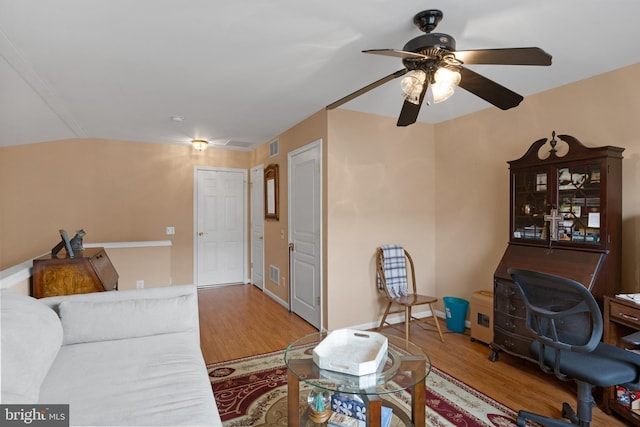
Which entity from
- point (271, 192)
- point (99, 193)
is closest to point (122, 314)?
point (271, 192)

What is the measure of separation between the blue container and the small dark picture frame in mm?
2540

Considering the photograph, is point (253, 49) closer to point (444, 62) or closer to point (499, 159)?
point (444, 62)

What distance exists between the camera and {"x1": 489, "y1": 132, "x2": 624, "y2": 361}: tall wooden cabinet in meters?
2.36

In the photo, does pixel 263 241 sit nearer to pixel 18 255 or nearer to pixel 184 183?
pixel 184 183

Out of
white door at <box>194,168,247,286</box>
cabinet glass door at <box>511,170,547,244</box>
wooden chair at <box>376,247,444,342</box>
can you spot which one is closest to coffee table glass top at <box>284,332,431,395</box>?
wooden chair at <box>376,247,444,342</box>

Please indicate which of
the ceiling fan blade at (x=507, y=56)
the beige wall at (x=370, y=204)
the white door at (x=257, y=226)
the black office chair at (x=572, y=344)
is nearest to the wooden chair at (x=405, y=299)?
the beige wall at (x=370, y=204)

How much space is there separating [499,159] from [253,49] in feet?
8.73

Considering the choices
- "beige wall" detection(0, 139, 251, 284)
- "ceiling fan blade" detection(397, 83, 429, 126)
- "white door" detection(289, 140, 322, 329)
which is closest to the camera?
"ceiling fan blade" detection(397, 83, 429, 126)

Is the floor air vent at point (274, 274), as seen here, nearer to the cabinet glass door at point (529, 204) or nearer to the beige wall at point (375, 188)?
the beige wall at point (375, 188)

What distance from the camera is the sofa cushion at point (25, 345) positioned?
1276 millimetres

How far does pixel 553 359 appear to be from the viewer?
75.1 inches

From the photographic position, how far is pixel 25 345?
4.69ft

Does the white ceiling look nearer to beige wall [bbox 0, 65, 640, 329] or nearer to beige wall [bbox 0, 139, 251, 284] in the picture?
beige wall [bbox 0, 65, 640, 329]

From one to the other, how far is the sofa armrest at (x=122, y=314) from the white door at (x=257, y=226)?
3043mm
